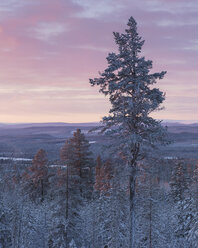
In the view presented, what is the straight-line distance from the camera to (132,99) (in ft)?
60.2

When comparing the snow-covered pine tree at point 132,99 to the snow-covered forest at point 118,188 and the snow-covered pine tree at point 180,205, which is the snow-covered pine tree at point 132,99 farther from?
the snow-covered pine tree at point 180,205

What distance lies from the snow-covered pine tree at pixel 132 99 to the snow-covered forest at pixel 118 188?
0.17 feet

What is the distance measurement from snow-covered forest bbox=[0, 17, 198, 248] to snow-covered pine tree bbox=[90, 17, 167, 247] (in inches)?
2.0

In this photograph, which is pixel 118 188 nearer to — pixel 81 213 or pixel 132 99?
pixel 81 213

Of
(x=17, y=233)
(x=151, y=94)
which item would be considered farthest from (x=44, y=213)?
(x=151, y=94)

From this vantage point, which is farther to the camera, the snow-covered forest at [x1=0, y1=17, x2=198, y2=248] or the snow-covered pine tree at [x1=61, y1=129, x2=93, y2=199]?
the snow-covered pine tree at [x1=61, y1=129, x2=93, y2=199]

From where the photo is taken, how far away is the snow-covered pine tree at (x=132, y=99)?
18141mm

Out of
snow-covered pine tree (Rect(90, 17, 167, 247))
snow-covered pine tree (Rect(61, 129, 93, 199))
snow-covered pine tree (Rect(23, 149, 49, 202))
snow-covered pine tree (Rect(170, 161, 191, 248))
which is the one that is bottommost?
snow-covered pine tree (Rect(170, 161, 191, 248))

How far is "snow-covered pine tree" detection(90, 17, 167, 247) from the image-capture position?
714 inches

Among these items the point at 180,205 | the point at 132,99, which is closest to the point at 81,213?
the point at 180,205

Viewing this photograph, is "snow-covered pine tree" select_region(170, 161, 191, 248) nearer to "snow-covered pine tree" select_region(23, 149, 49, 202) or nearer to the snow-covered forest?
the snow-covered forest

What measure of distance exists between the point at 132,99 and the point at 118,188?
56.7ft

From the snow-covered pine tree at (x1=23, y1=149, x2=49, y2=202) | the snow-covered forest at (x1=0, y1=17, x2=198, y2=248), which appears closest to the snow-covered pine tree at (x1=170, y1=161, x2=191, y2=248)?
the snow-covered forest at (x1=0, y1=17, x2=198, y2=248)

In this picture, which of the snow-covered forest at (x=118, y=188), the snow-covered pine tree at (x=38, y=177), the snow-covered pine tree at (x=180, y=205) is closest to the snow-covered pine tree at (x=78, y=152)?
the snow-covered forest at (x=118, y=188)
